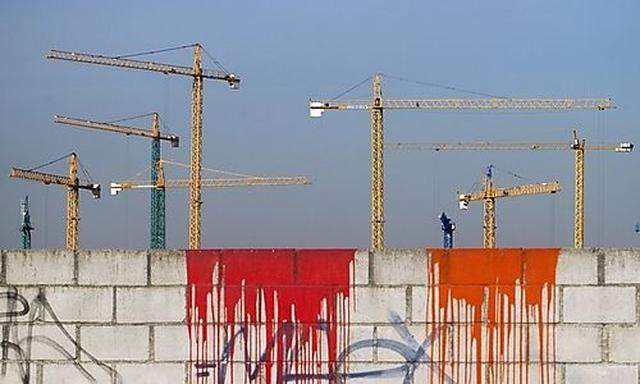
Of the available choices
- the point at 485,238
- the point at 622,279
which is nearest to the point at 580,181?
the point at 485,238

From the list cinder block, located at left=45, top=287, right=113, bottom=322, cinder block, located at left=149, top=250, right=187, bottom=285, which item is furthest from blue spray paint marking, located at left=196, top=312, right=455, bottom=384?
cinder block, located at left=45, top=287, right=113, bottom=322

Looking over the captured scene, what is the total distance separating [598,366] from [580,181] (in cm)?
7083

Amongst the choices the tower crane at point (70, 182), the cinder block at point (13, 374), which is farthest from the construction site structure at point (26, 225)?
the cinder block at point (13, 374)

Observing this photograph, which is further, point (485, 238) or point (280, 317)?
point (485, 238)

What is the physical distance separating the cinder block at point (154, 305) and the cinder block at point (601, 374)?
2303mm

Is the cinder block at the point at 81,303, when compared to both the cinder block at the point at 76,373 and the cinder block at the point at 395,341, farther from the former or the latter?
the cinder block at the point at 395,341

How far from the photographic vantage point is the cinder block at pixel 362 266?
21.5 feet

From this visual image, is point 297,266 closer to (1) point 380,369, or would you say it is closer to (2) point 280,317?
(2) point 280,317

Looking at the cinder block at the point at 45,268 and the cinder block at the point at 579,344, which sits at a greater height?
the cinder block at the point at 45,268

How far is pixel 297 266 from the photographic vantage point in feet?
21.7

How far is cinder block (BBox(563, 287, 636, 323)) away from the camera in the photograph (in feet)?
21.2

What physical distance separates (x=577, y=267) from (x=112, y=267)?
8.96 ft

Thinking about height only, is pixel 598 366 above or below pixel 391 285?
below

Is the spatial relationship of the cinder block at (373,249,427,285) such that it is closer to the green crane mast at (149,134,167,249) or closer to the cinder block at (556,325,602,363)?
the cinder block at (556,325,602,363)
